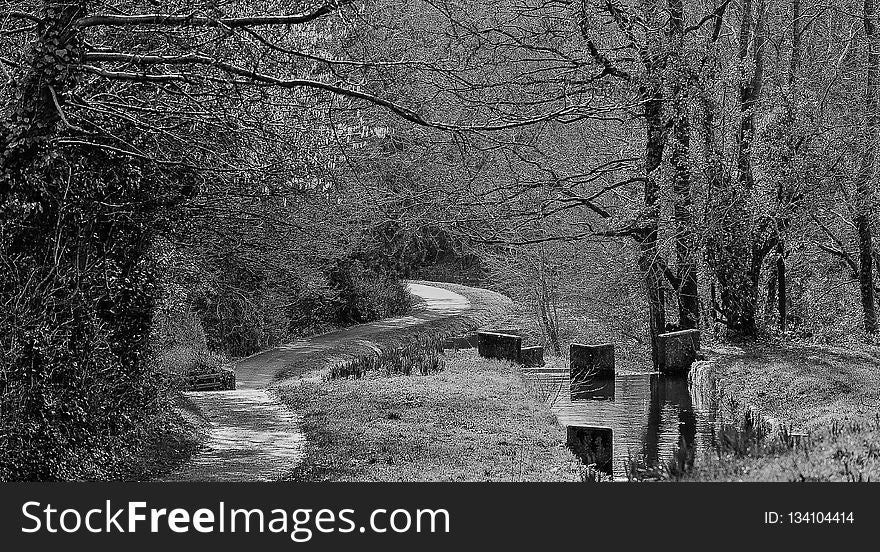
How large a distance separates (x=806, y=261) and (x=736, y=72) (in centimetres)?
517

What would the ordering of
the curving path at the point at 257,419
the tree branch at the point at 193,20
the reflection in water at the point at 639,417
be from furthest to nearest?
1. the curving path at the point at 257,419
2. the reflection in water at the point at 639,417
3. the tree branch at the point at 193,20

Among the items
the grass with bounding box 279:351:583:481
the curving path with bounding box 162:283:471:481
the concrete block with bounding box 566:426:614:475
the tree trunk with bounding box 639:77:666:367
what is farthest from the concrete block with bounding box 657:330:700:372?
the concrete block with bounding box 566:426:614:475

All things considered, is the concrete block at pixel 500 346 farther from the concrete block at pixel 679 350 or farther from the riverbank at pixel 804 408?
the riverbank at pixel 804 408

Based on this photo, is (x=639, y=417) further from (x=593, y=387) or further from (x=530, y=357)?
(x=530, y=357)

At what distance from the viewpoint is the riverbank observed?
671cm

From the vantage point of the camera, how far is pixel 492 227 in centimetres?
1831

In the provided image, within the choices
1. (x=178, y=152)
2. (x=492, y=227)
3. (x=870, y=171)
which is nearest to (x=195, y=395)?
(x=492, y=227)

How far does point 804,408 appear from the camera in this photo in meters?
10.7

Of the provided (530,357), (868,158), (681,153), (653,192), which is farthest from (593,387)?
(868,158)

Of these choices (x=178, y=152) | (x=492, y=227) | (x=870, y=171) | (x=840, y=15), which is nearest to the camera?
(x=178, y=152)

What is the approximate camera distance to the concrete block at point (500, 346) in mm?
18125

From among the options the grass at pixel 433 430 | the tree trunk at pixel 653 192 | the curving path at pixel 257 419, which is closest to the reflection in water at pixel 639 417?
the grass at pixel 433 430

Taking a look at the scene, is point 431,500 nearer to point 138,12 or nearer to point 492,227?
point 138,12

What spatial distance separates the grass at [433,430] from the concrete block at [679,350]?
91.1 inches
